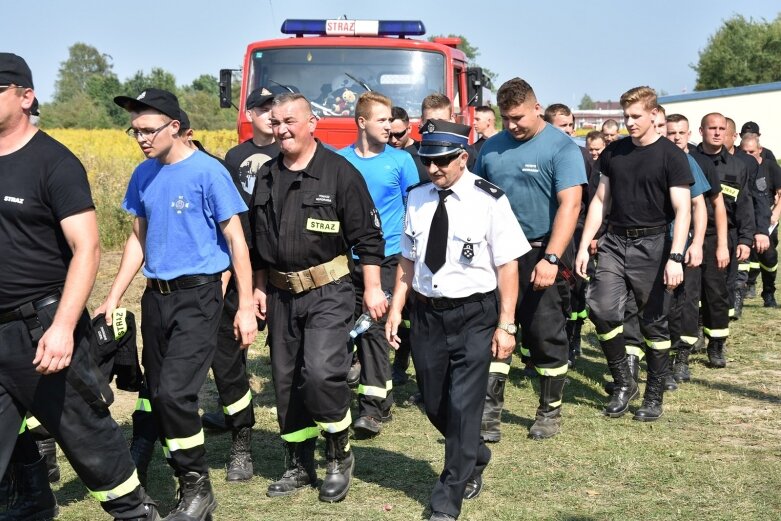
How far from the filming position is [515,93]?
6.54 metres

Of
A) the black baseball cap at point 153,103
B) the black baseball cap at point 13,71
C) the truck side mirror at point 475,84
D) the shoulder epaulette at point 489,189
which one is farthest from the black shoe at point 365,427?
the truck side mirror at point 475,84

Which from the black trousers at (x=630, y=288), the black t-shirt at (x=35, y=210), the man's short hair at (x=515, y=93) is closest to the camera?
the black t-shirt at (x=35, y=210)

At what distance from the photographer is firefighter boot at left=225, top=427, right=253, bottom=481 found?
6.11m

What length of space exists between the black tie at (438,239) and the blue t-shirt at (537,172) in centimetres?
152

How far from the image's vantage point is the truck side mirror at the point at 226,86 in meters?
12.2

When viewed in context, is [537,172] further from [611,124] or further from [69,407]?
[611,124]

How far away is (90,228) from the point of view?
14.3 ft

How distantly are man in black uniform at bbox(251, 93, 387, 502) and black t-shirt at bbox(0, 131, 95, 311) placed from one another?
4.64 feet

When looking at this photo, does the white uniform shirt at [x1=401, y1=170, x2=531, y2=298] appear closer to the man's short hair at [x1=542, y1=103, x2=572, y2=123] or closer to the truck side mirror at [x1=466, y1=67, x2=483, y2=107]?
the man's short hair at [x1=542, y1=103, x2=572, y2=123]

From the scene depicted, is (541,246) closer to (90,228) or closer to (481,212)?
(481,212)

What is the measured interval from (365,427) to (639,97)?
301cm

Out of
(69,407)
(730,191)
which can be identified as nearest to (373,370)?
(69,407)

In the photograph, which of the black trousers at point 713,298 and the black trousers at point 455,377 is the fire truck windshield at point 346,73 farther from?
the black trousers at point 455,377

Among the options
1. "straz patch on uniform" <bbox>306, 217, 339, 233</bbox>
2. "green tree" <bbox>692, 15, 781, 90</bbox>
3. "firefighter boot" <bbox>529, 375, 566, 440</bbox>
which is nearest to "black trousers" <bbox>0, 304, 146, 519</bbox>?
"straz patch on uniform" <bbox>306, 217, 339, 233</bbox>
